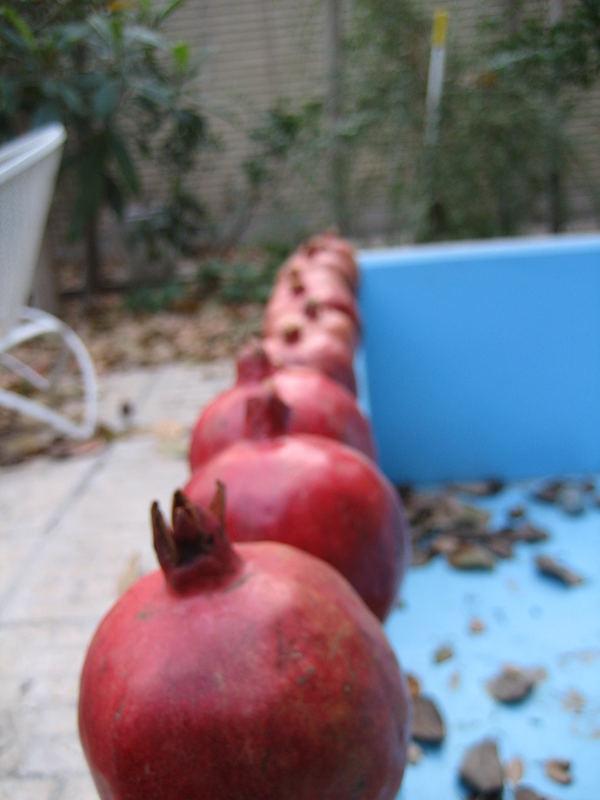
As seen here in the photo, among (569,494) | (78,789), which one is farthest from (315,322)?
(569,494)

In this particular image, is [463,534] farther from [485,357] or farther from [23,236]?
[23,236]

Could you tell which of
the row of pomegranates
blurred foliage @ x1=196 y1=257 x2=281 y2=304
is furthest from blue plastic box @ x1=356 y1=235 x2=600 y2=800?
blurred foliage @ x1=196 y1=257 x2=281 y2=304

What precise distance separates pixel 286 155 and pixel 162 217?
0.88m

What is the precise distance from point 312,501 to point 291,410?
0.85 ft

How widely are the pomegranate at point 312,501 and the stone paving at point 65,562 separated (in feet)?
1.49

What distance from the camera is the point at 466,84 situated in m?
3.68

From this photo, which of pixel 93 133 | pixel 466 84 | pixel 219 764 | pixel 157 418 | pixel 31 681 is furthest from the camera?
pixel 93 133

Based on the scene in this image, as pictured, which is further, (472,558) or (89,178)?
(89,178)

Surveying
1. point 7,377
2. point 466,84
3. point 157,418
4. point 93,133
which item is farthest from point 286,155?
point 157,418

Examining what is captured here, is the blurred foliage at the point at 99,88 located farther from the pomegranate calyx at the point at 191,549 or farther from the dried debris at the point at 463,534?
the dried debris at the point at 463,534

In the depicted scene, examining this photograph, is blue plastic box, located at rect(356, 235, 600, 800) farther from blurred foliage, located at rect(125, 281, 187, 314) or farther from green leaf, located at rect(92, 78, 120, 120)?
blurred foliage, located at rect(125, 281, 187, 314)

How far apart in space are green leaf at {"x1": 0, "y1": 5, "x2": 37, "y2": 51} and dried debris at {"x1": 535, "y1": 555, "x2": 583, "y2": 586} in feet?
6.16

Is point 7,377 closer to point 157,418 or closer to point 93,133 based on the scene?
point 157,418

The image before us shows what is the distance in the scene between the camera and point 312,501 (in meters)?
1.04
